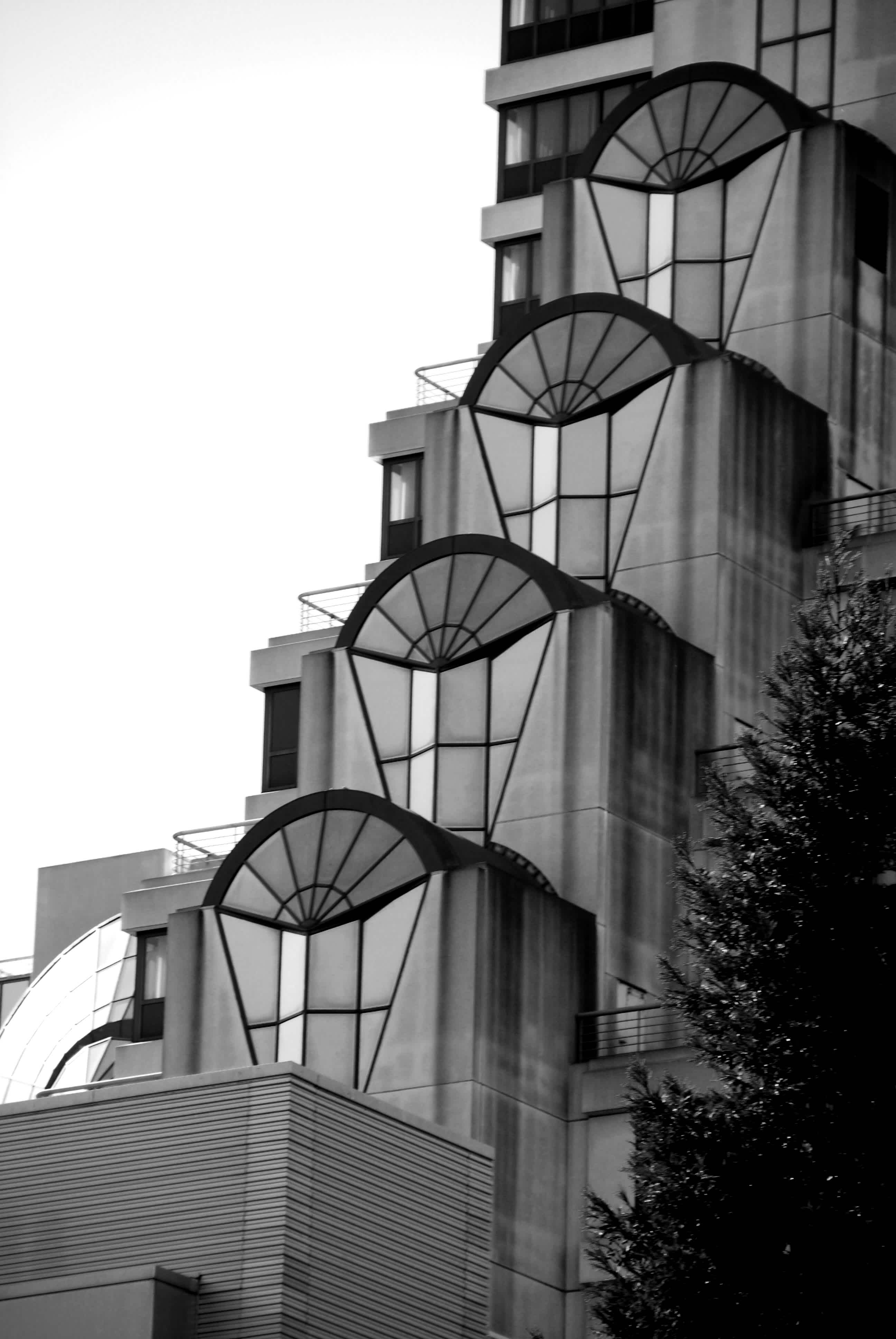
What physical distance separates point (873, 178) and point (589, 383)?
7.54 meters

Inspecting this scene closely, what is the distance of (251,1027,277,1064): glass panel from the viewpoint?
4372 centimetres

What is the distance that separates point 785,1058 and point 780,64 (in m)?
33.7

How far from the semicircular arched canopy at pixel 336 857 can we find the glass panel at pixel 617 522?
24.2ft

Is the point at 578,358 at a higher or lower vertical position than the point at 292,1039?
higher

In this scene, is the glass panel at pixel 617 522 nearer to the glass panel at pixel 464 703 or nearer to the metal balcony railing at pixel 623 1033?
the glass panel at pixel 464 703

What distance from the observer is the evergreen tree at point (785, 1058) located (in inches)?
1009

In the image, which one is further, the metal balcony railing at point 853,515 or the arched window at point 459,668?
the metal balcony railing at point 853,515

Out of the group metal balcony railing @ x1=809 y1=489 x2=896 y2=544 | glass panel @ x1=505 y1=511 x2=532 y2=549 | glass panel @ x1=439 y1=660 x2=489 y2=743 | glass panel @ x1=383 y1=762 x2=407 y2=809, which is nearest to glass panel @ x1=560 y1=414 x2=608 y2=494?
glass panel @ x1=505 y1=511 x2=532 y2=549

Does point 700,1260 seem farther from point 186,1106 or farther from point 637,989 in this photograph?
Answer: point 637,989

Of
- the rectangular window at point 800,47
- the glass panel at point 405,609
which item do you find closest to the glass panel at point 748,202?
the rectangular window at point 800,47

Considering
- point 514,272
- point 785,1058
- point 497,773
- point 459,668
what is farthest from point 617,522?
point 785,1058

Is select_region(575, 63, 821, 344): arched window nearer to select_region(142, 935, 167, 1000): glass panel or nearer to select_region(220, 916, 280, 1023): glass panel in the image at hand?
select_region(220, 916, 280, 1023): glass panel

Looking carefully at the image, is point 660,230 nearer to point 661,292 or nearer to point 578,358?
point 661,292

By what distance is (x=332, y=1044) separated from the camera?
142 feet
